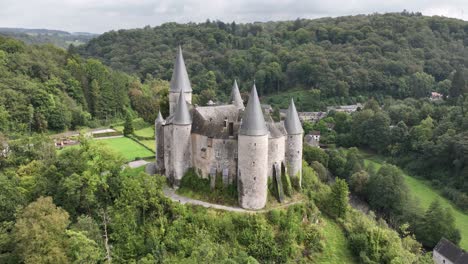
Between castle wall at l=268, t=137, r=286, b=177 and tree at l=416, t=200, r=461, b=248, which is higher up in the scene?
castle wall at l=268, t=137, r=286, b=177

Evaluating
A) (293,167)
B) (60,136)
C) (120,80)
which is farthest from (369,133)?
(60,136)

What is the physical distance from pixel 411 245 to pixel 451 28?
410ft

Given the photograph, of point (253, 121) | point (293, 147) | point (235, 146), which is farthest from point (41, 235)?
point (293, 147)

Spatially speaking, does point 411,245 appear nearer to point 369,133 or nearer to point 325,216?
point 325,216

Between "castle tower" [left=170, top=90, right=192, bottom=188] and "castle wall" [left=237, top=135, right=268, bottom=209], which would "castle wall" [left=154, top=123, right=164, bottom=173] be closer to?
"castle tower" [left=170, top=90, right=192, bottom=188]

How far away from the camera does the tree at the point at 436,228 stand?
54594 millimetres

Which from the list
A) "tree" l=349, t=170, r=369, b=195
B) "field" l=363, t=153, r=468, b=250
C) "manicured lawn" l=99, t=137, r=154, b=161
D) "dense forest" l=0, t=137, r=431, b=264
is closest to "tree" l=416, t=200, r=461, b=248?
"field" l=363, t=153, r=468, b=250

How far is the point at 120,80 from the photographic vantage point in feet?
296

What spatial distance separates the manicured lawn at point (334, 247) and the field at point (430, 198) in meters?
23.0

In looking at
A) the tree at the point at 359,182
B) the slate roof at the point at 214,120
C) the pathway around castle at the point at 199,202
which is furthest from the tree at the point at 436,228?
the slate roof at the point at 214,120

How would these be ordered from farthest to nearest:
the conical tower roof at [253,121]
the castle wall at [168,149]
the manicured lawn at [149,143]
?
the manicured lawn at [149,143], the castle wall at [168,149], the conical tower roof at [253,121]

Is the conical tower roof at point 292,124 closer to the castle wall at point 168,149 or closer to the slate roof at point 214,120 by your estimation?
the slate roof at point 214,120

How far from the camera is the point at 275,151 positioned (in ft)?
136

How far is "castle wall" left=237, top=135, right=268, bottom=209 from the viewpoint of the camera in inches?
1534
